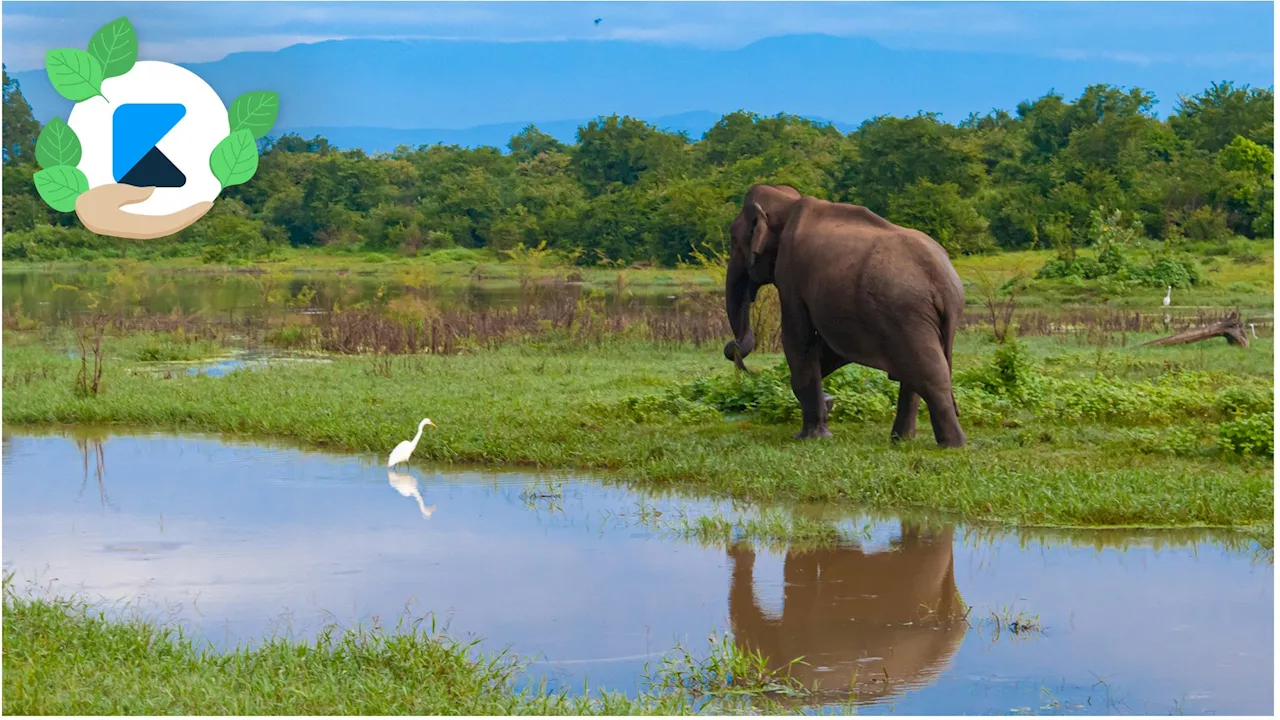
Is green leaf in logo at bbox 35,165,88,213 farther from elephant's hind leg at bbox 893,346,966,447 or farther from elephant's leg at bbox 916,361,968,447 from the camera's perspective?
elephant's leg at bbox 916,361,968,447

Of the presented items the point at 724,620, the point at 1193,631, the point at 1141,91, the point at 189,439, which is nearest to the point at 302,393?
the point at 189,439

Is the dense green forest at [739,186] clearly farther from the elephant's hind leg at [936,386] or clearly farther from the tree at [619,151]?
the elephant's hind leg at [936,386]

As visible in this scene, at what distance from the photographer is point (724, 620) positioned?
6.48 meters

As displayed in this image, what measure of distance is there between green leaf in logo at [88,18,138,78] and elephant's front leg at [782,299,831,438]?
460 centimetres

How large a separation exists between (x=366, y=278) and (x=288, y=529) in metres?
33.4

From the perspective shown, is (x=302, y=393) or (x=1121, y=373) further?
(x=1121, y=373)

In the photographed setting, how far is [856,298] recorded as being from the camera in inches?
394

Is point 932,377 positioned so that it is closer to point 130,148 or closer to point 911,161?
point 130,148

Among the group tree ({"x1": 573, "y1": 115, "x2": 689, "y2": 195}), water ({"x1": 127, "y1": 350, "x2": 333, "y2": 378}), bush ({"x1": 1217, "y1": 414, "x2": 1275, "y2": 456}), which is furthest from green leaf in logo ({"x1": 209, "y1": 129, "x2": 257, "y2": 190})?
tree ({"x1": 573, "y1": 115, "x2": 689, "y2": 195})

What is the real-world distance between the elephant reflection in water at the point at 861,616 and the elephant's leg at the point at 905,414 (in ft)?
7.56

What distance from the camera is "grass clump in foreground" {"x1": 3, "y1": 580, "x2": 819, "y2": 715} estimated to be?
5.03m

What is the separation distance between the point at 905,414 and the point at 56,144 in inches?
218

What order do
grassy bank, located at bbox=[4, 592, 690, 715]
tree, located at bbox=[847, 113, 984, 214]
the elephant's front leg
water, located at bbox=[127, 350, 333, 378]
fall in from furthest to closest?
tree, located at bbox=[847, 113, 984, 214] < water, located at bbox=[127, 350, 333, 378] < the elephant's front leg < grassy bank, located at bbox=[4, 592, 690, 715]

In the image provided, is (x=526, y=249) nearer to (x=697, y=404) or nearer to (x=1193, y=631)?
(x=697, y=404)
